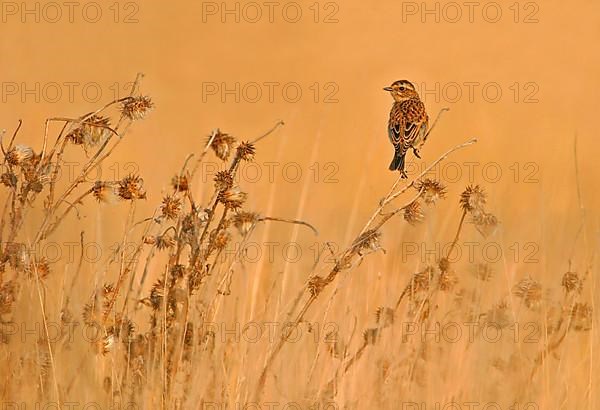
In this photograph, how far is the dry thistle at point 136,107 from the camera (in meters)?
4.30

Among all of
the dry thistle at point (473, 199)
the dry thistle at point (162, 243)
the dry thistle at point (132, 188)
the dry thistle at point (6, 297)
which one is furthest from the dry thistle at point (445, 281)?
the dry thistle at point (6, 297)

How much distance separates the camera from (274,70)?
710 inches

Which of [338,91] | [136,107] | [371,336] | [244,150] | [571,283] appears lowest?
[371,336]

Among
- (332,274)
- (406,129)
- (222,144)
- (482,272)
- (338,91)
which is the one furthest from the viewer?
(338,91)

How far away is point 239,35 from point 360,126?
9828 mm

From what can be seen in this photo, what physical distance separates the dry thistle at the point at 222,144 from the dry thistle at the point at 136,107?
0.23m

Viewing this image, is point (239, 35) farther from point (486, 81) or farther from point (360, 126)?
point (360, 126)

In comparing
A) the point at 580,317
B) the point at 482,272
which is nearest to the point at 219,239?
the point at 482,272

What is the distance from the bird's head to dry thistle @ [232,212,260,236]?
1.15 m

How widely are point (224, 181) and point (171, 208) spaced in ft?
0.66

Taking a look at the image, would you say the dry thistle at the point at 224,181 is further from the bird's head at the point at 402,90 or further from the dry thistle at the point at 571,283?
the dry thistle at the point at 571,283

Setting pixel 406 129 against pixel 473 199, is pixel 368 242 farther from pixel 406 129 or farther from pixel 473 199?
pixel 406 129

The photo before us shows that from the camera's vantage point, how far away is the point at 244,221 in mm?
4266

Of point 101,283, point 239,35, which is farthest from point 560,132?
point 101,283
